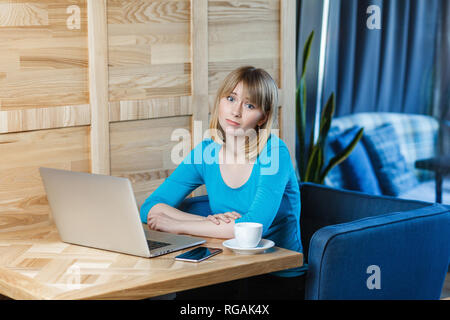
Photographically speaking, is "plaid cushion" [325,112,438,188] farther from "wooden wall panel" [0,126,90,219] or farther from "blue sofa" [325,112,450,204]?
"wooden wall panel" [0,126,90,219]

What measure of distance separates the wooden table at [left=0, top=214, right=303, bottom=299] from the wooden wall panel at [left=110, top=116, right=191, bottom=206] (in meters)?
0.62

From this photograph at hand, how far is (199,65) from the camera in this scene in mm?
2795

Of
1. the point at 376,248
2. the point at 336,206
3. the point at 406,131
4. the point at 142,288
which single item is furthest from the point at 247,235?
the point at 406,131

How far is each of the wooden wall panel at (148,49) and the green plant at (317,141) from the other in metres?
1.33

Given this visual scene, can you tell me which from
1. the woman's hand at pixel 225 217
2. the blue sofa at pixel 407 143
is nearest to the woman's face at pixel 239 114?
the woman's hand at pixel 225 217

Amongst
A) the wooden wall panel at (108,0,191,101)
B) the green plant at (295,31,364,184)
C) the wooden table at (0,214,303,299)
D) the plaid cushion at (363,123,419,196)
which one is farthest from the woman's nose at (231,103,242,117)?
the plaid cushion at (363,123,419,196)

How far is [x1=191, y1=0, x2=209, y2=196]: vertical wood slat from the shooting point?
2762mm

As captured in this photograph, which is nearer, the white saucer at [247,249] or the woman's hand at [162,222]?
the white saucer at [247,249]

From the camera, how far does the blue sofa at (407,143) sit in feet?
12.7

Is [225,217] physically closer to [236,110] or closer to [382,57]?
[236,110]

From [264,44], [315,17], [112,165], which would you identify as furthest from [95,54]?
[315,17]

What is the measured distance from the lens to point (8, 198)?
7.54 ft

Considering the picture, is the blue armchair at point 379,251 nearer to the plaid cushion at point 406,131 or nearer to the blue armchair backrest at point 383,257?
the blue armchair backrest at point 383,257

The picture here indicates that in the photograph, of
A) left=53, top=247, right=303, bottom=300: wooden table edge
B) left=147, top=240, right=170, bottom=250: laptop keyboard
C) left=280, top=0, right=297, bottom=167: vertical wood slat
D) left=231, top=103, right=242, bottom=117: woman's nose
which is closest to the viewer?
left=53, top=247, right=303, bottom=300: wooden table edge
